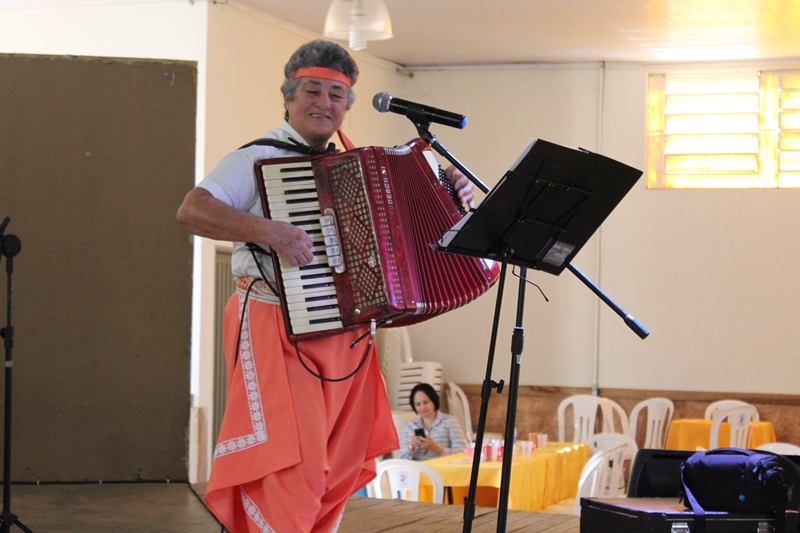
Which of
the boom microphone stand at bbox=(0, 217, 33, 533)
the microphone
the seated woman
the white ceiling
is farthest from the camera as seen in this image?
the white ceiling

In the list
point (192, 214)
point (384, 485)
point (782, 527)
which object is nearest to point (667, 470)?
point (782, 527)

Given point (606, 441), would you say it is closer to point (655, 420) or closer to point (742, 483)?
point (655, 420)

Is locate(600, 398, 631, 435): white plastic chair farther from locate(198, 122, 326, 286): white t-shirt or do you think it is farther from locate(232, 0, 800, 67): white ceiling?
locate(198, 122, 326, 286): white t-shirt

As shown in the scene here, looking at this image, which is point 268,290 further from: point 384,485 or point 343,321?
point 384,485

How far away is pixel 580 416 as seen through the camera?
8.81m

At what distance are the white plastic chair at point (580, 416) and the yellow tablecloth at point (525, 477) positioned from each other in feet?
4.52

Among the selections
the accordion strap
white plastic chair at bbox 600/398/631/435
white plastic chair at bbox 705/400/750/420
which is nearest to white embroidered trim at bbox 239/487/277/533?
the accordion strap

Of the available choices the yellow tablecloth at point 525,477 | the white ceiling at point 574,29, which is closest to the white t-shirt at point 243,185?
the yellow tablecloth at point 525,477

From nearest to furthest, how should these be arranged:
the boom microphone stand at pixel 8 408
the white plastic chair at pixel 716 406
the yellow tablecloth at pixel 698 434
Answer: the boom microphone stand at pixel 8 408, the yellow tablecloth at pixel 698 434, the white plastic chair at pixel 716 406

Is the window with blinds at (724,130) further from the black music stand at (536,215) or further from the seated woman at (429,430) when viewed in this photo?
the black music stand at (536,215)

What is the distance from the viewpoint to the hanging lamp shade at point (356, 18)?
236 inches

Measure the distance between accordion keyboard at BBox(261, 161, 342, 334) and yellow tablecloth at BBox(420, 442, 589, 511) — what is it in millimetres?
2988

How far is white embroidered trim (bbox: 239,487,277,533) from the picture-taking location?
8.75ft

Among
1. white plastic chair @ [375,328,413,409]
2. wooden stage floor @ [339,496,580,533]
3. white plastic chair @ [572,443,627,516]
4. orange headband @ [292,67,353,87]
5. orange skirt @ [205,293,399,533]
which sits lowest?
white plastic chair @ [572,443,627,516]
